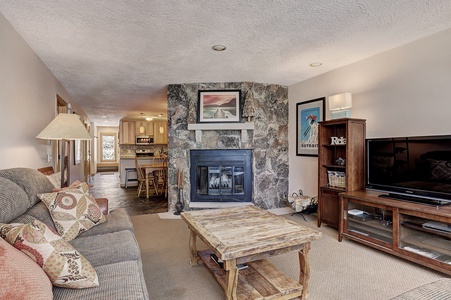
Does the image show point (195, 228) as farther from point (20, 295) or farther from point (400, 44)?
point (400, 44)

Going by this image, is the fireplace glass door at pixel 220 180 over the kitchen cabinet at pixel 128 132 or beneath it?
beneath

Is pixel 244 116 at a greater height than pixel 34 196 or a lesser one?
greater

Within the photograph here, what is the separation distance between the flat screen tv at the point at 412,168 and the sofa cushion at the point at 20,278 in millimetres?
3038

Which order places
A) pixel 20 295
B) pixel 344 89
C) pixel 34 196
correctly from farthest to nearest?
pixel 344 89, pixel 34 196, pixel 20 295

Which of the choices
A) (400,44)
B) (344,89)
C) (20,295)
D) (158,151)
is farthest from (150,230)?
(158,151)

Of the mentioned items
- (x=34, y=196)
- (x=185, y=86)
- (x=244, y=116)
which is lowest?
(x=34, y=196)

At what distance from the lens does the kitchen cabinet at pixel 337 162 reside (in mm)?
3189

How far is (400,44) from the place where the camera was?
115 inches

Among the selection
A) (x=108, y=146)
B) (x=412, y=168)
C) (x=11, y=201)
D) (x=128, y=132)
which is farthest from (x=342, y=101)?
(x=108, y=146)

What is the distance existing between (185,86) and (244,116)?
1183 millimetres

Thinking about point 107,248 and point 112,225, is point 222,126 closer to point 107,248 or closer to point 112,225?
point 112,225

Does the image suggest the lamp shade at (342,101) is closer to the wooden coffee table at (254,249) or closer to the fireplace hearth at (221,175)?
the fireplace hearth at (221,175)

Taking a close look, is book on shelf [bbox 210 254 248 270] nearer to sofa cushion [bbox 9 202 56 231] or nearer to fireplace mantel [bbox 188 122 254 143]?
sofa cushion [bbox 9 202 56 231]

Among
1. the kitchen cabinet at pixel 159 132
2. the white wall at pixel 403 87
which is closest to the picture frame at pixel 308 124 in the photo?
the white wall at pixel 403 87
